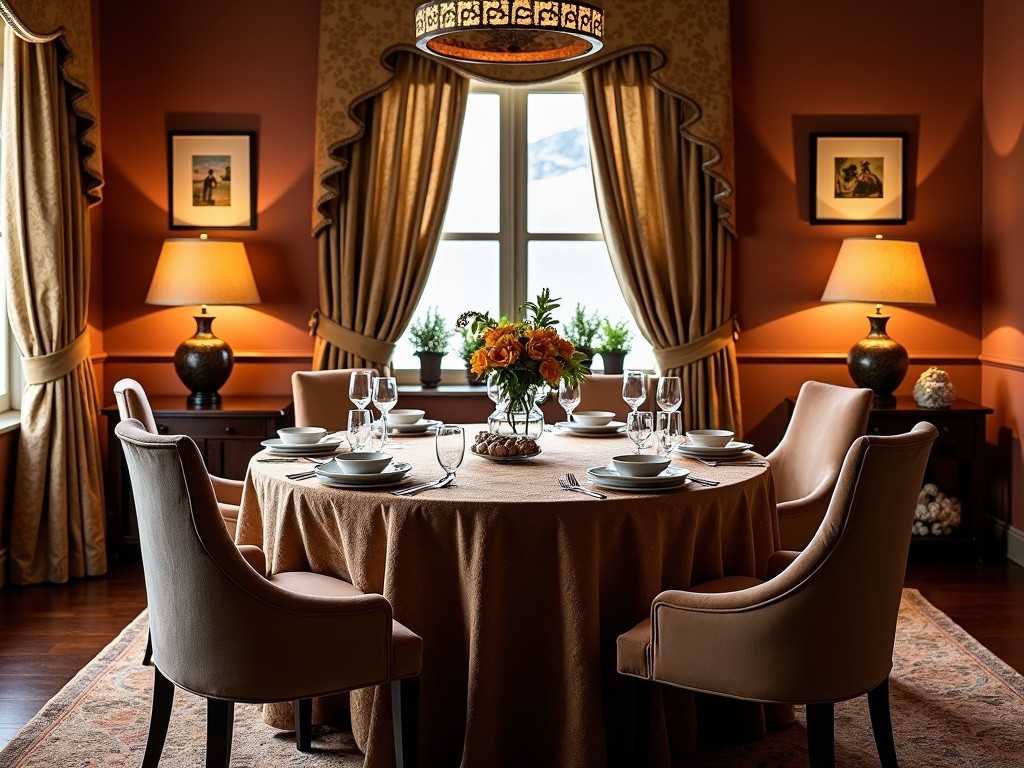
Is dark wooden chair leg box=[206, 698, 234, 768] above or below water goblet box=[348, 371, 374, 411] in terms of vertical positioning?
below

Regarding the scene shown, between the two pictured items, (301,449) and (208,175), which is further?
(208,175)

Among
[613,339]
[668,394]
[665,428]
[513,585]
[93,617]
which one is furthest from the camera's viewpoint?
[613,339]

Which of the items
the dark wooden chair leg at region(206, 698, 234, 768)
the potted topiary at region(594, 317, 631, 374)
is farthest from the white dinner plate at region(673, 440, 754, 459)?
the potted topiary at region(594, 317, 631, 374)

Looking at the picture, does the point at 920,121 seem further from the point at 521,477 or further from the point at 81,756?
the point at 81,756

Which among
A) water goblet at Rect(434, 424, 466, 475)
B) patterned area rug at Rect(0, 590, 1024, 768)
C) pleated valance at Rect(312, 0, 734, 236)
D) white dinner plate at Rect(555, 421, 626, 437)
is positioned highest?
pleated valance at Rect(312, 0, 734, 236)

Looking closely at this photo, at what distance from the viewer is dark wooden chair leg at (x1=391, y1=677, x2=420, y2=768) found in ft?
8.69

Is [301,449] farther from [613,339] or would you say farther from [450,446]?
[613,339]

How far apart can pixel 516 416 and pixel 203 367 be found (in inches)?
90.7

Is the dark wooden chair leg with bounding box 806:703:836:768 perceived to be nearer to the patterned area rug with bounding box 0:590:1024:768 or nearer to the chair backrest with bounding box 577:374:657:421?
the patterned area rug with bounding box 0:590:1024:768

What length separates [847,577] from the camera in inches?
99.7

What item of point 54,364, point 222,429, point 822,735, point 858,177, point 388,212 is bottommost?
point 822,735

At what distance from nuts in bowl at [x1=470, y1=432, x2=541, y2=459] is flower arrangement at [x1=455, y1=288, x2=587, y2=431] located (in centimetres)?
13

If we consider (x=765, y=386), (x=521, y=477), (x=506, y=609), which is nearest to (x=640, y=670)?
(x=506, y=609)

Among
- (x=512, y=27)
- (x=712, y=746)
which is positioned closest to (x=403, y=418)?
(x=512, y=27)
